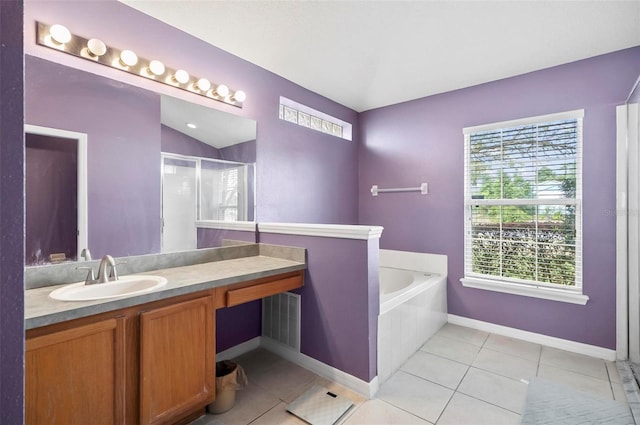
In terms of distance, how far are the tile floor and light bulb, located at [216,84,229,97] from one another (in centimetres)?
205

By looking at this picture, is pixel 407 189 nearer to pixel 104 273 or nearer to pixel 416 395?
pixel 416 395

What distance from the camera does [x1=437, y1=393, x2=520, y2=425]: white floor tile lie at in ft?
5.39

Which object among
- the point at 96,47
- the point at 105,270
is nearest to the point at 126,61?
the point at 96,47

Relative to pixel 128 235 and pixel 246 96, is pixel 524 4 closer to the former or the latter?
pixel 246 96

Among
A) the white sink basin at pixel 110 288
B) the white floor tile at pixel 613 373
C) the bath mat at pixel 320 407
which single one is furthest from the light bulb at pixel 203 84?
the white floor tile at pixel 613 373

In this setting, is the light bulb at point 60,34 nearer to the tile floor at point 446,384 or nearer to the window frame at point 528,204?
the tile floor at point 446,384

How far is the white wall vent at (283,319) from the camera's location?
224 cm

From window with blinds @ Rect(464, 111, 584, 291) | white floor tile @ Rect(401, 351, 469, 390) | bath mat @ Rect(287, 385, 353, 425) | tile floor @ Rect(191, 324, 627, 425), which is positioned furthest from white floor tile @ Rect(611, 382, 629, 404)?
bath mat @ Rect(287, 385, 353, 425)

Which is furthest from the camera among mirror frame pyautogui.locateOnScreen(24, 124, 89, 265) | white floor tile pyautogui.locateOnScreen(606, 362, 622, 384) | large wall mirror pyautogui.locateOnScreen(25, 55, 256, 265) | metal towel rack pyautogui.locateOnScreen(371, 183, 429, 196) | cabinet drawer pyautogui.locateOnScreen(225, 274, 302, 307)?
metal towel rack pyautogui.locateOnScreen(371, 183, 429, 196)

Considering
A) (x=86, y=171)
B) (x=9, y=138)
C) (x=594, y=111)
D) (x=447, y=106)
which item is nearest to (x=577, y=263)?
(x=594, y=111)

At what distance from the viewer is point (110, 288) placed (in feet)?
4.94

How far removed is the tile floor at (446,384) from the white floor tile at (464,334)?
0.04m

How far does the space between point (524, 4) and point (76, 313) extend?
282 centimetres

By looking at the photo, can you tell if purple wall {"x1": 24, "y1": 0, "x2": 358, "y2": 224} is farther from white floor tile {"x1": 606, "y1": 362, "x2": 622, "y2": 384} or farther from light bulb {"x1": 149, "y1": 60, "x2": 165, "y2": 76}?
white floor tile {"x1": 606, "y1": 362, "x2": 622, "y2": 384}
